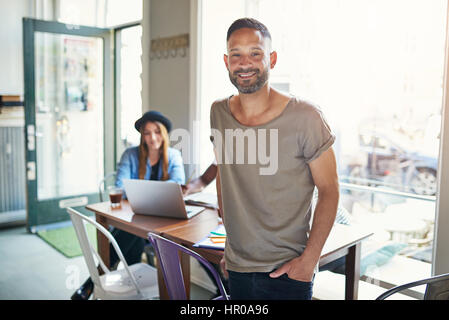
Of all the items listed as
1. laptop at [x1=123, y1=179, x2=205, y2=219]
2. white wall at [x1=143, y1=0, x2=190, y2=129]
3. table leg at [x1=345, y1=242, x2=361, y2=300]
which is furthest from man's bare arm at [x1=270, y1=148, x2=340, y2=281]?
white wall at [x1=143, y1=0, x2=190, y2=129]

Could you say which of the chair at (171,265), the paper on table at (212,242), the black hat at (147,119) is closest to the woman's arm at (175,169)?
the black hat at (147,119)

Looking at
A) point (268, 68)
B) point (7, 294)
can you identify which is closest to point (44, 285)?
point (7, 294)

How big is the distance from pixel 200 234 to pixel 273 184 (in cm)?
81

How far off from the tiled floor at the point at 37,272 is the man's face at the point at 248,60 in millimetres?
2073

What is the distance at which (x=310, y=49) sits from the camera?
3.40m

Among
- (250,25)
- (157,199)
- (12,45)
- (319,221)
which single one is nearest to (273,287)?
(319,221)

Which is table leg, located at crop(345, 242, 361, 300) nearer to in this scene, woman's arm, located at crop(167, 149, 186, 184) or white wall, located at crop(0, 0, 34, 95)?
woman's arm, located at crop(167, 149, 186, 184)

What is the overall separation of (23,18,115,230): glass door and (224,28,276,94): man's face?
11.5 ft

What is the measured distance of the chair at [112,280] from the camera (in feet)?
6.83

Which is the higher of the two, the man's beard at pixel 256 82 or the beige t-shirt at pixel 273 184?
the man's beard at pixel 256 82

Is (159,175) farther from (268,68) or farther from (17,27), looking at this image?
(17,27)

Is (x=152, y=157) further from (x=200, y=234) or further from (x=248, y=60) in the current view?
(x=248, y=60)

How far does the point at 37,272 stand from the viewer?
135 inches

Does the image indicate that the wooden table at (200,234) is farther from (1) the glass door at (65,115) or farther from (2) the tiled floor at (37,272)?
(1) the glass door at (65,115)
